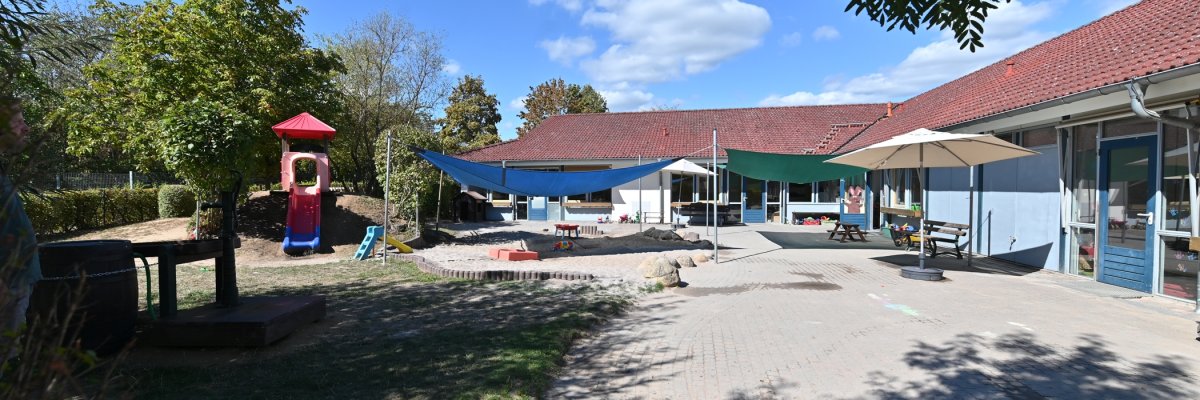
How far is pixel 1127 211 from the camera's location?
244 inches

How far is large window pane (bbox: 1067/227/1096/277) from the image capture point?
22.0 ft

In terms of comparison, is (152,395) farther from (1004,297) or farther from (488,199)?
(488,199)

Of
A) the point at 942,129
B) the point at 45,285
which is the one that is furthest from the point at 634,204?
the point at 45,285

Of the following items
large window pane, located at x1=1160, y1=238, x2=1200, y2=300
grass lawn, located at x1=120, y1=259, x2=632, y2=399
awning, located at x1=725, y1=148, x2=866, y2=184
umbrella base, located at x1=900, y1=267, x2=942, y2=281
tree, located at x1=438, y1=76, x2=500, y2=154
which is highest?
tree, located at x1=438, y1=76, x2=500, y2=154

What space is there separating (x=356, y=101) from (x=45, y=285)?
19.3m

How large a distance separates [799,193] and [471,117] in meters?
24.2

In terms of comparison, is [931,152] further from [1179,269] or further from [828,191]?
[828,191]

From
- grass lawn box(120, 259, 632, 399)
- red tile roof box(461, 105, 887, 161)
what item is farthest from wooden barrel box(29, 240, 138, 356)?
red tile roof box(461, 105, 887, 161)

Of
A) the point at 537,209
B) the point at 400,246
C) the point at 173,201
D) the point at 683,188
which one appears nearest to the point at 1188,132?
the point at 400,246

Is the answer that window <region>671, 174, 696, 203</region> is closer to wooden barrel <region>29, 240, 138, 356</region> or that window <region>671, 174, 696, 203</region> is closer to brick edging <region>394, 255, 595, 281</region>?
brick edging <region>394, 255, 595, 281</region>

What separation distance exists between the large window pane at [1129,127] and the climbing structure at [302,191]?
11.8 metres

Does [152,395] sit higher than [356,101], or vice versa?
[356,101]

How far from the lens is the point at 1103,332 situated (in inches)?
170

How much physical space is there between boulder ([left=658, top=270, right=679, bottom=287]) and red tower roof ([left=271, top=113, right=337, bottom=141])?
→ 24.9 feet
